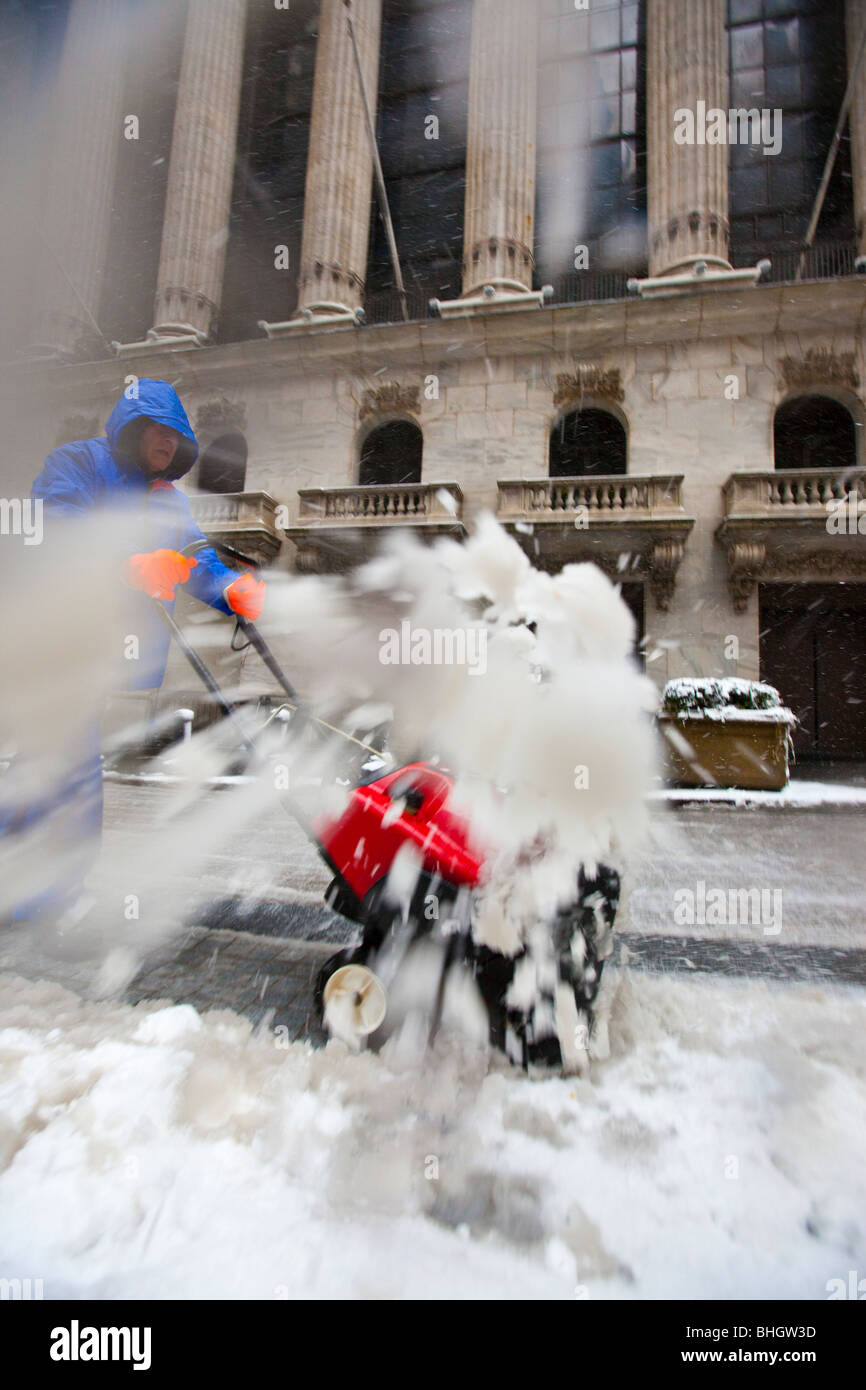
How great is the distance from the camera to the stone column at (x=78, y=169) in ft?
54.5

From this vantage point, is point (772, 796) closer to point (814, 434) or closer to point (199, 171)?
point (814, 434)

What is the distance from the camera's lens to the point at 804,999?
2365mm

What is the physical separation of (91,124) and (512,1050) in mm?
24422

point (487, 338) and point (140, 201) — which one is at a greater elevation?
point (140, 201)

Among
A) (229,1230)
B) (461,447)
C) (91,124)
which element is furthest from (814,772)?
(91,124)

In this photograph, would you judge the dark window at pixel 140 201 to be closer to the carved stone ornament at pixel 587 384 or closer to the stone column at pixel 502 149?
the stone column at pixel 502 149

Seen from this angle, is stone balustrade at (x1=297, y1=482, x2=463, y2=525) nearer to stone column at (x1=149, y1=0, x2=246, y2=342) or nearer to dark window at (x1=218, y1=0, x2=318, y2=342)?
stone column at (x1=149, y1=0, x2=246, y2=342)

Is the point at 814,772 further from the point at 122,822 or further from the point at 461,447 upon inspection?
the point at 122,822

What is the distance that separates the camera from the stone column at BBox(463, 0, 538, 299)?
1420cm

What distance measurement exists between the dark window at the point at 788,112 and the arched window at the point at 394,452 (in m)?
9.06

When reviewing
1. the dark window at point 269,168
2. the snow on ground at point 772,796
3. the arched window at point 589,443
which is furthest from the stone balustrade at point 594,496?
the dark window at point 269,168

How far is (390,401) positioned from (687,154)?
827 cm

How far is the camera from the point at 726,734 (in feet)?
29.5

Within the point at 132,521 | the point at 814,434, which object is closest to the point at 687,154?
the point at 814,434
